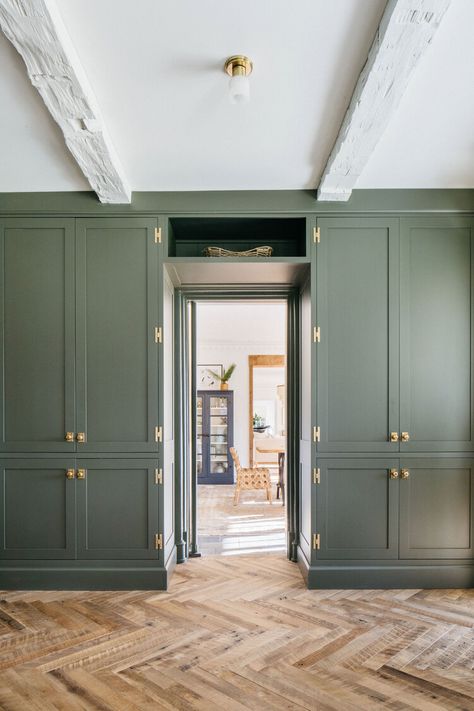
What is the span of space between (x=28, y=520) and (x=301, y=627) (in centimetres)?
183

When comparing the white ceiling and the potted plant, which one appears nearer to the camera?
the white ceiling

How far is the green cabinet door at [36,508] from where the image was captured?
11.4 ft

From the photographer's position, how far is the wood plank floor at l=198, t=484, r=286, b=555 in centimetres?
449

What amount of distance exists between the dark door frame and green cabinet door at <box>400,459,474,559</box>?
0.85 meters

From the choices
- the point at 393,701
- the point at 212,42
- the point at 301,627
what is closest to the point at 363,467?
the point at 301,627

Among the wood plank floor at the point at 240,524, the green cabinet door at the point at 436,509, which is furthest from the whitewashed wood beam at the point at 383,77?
the wood plank floor at the point at 240,524

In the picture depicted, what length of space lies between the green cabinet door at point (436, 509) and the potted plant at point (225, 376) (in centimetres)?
567

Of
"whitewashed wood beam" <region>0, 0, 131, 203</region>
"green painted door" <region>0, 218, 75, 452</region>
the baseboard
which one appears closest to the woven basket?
"whitewashed wood beam" <region>0, 0, 131, 203</region>

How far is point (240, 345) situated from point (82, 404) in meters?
5.83

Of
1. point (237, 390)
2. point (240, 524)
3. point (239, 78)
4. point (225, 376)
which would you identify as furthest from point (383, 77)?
point (237, 390)

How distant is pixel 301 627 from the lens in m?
2.90

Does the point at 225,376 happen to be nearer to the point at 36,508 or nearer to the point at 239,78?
the point at 36,508

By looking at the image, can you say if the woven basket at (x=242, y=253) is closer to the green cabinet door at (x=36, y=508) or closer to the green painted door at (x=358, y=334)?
the green painted door at (x=358, y=334)

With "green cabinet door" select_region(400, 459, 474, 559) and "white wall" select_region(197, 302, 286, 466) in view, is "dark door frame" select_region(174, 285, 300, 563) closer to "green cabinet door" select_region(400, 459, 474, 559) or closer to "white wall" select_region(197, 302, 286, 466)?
"green cabinet door" select_region(400, 459, 474, 559)
